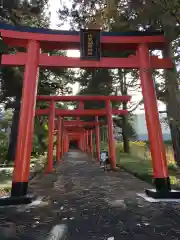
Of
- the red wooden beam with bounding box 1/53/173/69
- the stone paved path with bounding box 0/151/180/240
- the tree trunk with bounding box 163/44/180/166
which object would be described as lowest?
the stone paved path with bounding box 0/151/180/240

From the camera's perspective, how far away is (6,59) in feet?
22.2

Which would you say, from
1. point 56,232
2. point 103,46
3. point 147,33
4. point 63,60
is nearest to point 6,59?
point 63,60

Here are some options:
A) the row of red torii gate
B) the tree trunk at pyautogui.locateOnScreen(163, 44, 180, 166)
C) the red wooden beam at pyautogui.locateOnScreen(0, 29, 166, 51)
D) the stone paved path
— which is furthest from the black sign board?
the stone paved path

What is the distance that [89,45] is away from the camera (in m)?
6.99

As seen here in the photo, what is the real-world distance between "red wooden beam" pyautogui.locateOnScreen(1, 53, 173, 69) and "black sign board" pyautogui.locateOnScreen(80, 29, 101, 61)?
20cm

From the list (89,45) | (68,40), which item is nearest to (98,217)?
(89,45)

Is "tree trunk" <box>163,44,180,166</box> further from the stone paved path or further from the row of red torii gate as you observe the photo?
the stone paved path

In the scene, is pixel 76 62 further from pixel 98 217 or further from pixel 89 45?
pixel 98 217

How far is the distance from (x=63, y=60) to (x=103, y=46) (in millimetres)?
1437

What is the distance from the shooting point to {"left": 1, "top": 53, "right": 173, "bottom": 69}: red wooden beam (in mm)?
6984

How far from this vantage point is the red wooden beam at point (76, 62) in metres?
6.98

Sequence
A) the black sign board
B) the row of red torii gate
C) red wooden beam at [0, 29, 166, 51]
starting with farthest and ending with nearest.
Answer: the black sign board, red wooden beam at [0, 29, 166, 51], the row of red torii gate

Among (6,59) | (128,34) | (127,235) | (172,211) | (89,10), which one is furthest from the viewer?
(89,10)

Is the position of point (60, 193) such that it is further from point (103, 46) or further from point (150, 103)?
point (103, 46)
